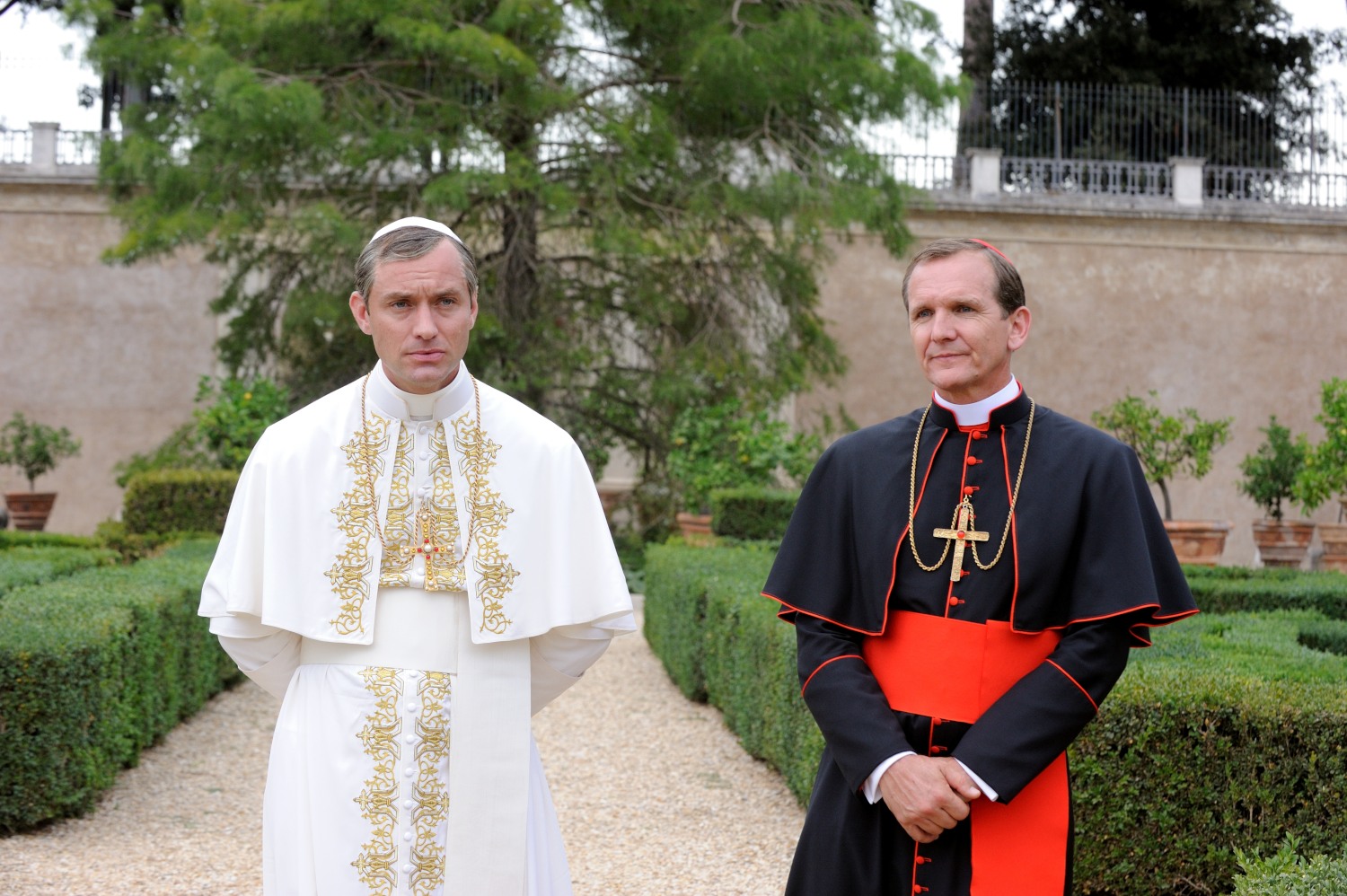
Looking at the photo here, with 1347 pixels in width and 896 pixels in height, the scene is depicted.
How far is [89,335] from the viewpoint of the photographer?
1708cm

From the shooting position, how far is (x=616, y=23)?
549 inches

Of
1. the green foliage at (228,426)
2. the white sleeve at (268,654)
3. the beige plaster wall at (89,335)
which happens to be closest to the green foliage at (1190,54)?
the green foliage at (228,426)

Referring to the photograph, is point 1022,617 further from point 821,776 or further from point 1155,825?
point 1155,825

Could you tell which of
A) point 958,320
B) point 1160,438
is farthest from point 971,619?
point 1160,438

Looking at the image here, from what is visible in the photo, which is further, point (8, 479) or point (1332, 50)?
point (1332, 50)

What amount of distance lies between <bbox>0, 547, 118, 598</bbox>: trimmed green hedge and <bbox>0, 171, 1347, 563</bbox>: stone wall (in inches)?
335

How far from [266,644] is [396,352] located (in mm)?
543

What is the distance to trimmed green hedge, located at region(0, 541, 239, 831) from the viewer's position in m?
4.66

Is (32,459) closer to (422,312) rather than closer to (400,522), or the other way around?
(400,522)

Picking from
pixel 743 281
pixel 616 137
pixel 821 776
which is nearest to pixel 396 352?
pixel 821 776

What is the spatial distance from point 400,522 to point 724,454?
34.4 feet

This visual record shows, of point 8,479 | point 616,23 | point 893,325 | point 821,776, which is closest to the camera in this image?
point 821,776

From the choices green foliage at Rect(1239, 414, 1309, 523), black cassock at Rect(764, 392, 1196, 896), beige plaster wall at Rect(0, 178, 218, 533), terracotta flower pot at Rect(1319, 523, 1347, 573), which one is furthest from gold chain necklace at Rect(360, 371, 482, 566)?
beige plaster wall at Rect(0, 178, 218, 533)

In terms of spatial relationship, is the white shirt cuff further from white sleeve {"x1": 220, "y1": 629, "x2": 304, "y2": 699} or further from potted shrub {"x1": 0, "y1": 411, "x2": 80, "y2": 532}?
potted shrub {"x1": 0, "y1": 411, "x2": 80, "y2": 532}
